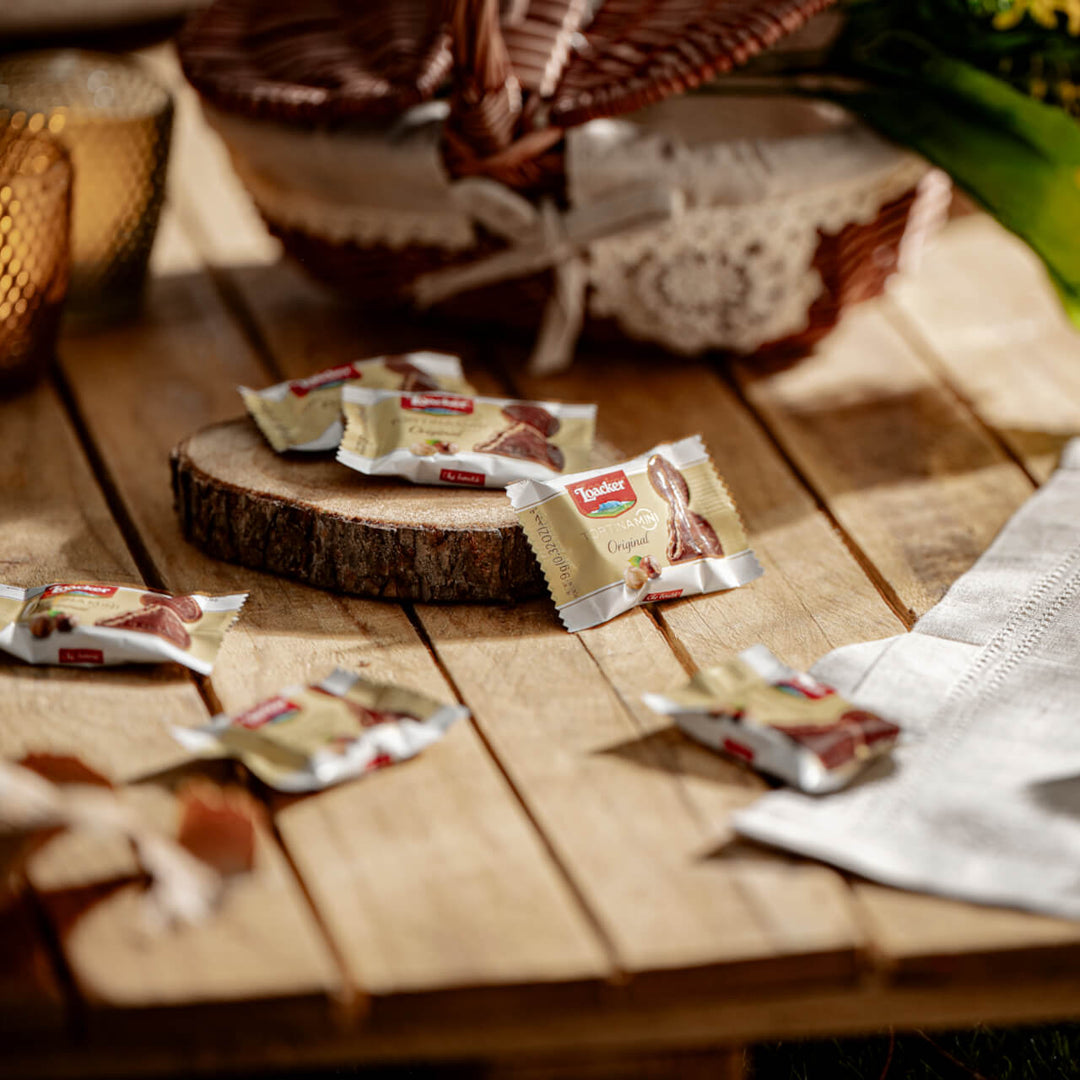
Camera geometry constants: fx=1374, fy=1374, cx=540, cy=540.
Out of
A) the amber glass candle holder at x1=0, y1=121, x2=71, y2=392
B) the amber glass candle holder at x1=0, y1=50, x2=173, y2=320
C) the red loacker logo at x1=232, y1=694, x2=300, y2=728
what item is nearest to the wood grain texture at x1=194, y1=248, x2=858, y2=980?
the red loacker logo at x1=232, y1=694, x2=300, y2=728

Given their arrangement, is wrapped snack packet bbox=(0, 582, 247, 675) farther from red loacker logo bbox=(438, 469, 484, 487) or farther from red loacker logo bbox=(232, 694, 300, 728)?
red loacker logo bbox=(438, 469, 484, 487)

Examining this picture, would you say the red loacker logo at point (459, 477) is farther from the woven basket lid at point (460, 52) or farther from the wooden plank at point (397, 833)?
the woven basket lid at point (460, 52)

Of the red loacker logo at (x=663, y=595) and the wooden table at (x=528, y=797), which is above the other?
the red loacker logo at (x=663, y=595)

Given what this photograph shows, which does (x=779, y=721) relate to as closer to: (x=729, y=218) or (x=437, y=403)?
(x=437, y=403)

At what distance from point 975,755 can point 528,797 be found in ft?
0.85

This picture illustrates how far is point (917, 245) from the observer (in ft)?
4.21

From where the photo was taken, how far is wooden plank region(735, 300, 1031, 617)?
3.40ft

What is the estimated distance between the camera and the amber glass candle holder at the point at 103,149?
4.09ft

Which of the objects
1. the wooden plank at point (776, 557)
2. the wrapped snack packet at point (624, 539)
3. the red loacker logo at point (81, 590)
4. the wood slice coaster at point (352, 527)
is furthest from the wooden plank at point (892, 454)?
the red loacker logo at point (81, 590)

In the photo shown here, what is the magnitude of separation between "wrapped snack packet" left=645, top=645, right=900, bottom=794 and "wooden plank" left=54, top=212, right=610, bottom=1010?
12 centimetres

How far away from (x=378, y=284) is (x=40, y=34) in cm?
86

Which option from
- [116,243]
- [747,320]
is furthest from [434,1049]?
[116,243]

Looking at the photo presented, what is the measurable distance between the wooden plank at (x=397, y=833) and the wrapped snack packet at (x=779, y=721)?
125 mm

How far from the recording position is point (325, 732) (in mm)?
791
